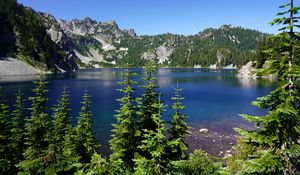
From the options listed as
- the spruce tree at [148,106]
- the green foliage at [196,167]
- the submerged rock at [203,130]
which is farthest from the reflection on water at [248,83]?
the green foliage at [196,167]

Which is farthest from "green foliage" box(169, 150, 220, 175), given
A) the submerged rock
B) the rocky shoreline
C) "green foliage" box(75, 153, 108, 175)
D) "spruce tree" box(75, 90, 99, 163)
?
the submerged rock

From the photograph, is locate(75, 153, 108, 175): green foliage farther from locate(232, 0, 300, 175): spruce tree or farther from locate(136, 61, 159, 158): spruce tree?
locate(136, 61, 159, 158): spruce tree

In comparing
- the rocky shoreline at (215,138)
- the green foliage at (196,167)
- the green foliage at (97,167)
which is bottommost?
the rocky shoreline at (215,138)

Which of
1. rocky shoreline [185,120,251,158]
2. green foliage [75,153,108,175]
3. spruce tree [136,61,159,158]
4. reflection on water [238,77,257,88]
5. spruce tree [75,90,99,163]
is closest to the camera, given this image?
green foliage [75,153,108,175]

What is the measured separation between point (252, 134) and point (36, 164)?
936 cm

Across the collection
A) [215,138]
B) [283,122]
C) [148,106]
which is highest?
[283,122]

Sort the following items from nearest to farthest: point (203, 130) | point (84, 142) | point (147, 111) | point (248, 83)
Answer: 1. point (147, 111)
2. point (84, 142)
3. point (203, 130)
4. point (248, 83)

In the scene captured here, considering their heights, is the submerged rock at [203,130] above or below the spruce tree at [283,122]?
below

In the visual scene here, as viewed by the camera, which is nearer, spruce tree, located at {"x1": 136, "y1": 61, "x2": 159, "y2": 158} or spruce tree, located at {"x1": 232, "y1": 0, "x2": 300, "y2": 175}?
spruce tree, located at {"x1": 232, "y1": 0, "x2": 300, "y2": 175}

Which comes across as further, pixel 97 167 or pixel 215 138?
pixel 215 138

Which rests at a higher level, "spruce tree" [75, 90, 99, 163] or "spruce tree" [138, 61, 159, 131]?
"spruce tree" [138, 61, 159, 131]

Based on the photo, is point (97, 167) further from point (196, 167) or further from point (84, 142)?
point (84, 142)

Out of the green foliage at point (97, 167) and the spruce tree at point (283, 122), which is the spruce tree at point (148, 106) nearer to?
the green foliage at point (97, 167)

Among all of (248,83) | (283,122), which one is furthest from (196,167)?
(248,83)
